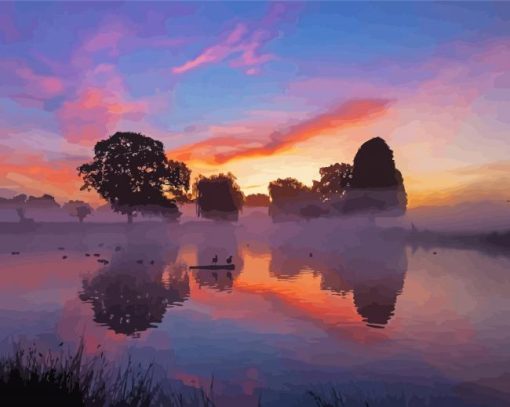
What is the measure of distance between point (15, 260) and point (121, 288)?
26.5 metres

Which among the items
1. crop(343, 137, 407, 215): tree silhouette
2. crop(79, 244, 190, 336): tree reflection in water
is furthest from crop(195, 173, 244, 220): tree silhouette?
crop(79, 244, 190, 336): tree reflection in water

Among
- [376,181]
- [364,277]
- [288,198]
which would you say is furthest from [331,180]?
[364,277]

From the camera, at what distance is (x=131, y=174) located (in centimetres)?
9894

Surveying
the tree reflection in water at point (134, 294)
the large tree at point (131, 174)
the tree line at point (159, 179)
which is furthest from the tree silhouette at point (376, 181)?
the tree reflection in water at point (134, 294)

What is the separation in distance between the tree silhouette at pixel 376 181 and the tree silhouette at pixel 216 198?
140 ft

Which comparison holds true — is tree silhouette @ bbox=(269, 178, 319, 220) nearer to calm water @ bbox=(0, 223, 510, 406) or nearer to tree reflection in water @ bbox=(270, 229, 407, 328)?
tree reflection in water @ bbox=(270, 229, 407, 328)

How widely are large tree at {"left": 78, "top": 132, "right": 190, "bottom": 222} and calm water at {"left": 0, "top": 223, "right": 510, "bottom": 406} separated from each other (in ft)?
160

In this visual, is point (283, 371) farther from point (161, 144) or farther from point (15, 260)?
point (161, 144)

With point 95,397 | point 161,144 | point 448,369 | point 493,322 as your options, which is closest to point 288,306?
point 493,322

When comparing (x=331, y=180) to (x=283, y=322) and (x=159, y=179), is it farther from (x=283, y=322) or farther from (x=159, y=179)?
(x=283, y=322)

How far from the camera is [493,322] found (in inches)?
1002

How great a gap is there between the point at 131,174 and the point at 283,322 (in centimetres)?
7787

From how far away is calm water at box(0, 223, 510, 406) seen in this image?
17.5 meters

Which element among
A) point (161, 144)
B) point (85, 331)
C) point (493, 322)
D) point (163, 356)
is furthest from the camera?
point (161, 144)
